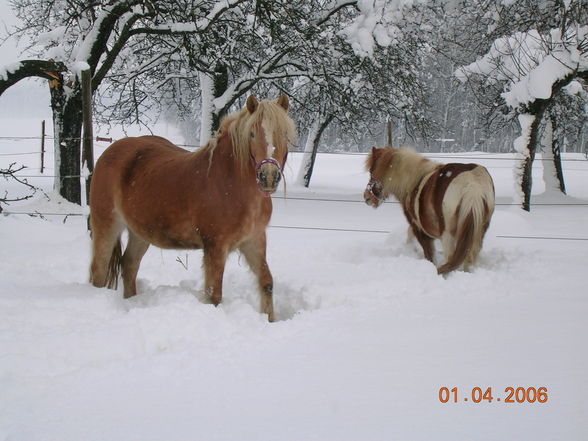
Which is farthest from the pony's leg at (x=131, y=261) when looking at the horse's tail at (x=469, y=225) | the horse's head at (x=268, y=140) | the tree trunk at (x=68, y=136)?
the tree trunk at (x=68, y=136)

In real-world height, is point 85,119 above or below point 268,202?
above

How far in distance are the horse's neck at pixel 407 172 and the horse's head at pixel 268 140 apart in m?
2.89

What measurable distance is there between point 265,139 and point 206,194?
2.05 ft

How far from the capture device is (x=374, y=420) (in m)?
1.87

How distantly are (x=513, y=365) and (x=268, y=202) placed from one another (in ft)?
6.39

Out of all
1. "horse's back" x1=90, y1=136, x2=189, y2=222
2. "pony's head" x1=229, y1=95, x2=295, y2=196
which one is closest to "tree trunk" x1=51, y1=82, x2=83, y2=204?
"horse's back" x1=90, y1=136, x2=189, y2=222

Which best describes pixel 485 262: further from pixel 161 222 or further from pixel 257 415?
pixel 257 415

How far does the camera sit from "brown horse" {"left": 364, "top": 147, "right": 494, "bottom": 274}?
4609 mm

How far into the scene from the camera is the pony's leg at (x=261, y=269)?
3.65 m

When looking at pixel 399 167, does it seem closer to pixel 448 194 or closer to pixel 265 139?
pixel 448 194

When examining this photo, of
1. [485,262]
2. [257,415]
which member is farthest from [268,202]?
[485,262]

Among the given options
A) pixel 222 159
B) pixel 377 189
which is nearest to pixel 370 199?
pixel 377 189
